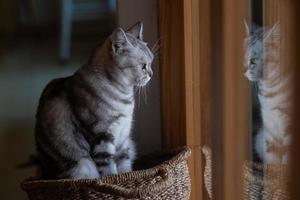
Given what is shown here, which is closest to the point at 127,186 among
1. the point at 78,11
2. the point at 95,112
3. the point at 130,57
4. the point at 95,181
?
the point at 95,181

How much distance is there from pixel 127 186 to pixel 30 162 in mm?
473

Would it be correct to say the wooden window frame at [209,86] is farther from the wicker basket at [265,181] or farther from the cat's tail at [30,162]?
the cat's tail at [30,162]

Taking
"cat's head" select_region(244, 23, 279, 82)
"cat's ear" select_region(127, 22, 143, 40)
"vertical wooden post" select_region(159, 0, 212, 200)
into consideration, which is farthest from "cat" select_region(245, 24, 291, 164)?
"cat's ear" select_region(127, 22, 143, 40)

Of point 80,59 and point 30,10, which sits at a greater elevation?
point 30,10

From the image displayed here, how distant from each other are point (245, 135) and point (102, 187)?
1.20ft

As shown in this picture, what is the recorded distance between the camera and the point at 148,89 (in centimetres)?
160

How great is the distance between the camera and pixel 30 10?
1598 mm

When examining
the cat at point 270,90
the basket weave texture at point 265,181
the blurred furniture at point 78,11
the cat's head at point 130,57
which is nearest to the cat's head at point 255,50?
the cat at point 270,90

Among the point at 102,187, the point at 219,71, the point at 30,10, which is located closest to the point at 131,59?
the point at 219,71

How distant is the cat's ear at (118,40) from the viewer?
4.15 ft

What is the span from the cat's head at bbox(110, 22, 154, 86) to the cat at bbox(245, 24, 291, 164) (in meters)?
0.33

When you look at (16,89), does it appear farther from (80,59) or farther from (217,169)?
(217,169)

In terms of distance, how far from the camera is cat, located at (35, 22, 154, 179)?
128 cm

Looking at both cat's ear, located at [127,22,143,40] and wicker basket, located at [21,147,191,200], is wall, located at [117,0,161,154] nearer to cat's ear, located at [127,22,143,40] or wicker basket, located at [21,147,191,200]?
cat's ear, located at [127,22,143,40]
